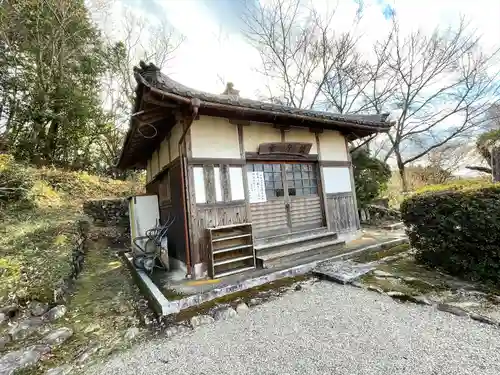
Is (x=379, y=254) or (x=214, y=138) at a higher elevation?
(x=214, y=138)

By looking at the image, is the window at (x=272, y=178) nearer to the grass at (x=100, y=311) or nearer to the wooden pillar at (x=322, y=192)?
the wooden pillar at (x=322, y=192)

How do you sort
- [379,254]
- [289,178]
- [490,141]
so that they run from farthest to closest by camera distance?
[490,141]
[289,178]
[379,254]

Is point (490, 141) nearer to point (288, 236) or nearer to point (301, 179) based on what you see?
point (301, 179)

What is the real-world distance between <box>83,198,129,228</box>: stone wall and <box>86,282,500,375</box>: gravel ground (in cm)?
995

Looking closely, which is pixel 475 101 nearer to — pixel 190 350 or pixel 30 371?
pixel 190 350

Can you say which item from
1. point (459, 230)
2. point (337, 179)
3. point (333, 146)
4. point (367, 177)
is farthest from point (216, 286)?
point (367, 177)

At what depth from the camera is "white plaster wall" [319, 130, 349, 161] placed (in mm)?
7743

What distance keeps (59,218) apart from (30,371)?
7.73 meters

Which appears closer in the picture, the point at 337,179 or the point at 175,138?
the point at 175,138

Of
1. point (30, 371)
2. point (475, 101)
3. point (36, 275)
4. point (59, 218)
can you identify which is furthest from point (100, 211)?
point (475, 101)

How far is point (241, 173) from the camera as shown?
6.15 m

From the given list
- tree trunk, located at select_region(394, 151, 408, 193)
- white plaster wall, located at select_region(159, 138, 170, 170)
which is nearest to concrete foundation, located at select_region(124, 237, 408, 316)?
white plaster wall, located at select_region(159, 138, 170, 170)

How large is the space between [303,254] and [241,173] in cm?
254

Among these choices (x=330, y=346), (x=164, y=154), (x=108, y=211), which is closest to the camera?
(x=330, y=346)
